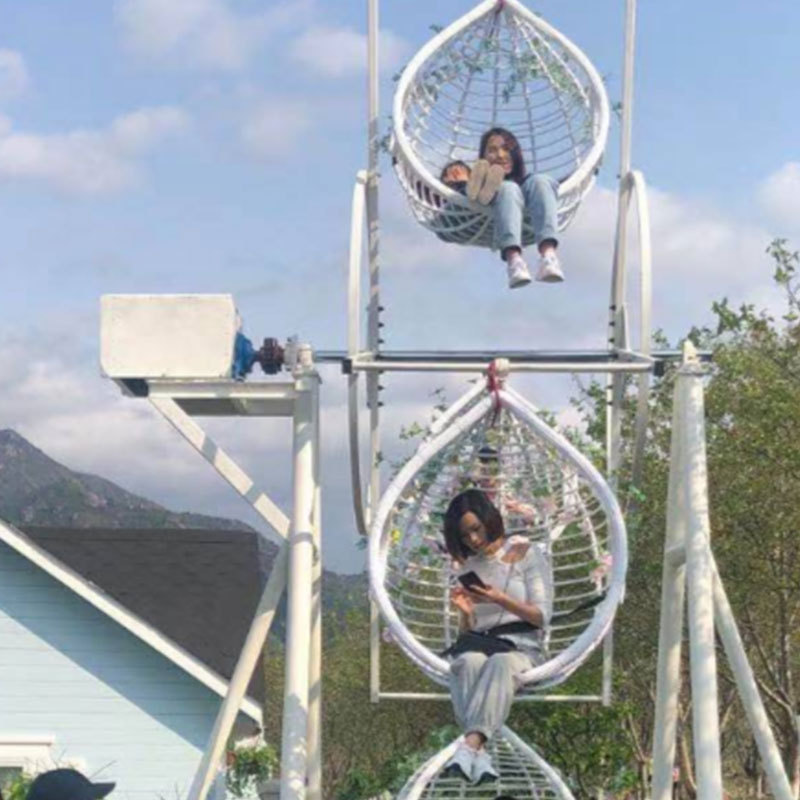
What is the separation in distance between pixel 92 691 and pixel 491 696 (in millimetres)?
6586

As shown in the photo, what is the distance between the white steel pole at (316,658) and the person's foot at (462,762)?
0.77m

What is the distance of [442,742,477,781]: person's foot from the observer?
603 cm

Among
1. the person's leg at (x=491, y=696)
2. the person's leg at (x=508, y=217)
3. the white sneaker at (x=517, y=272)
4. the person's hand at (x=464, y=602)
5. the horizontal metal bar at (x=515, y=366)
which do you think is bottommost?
the person's leg at (x=491, y=696)

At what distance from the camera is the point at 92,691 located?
40.2 feet

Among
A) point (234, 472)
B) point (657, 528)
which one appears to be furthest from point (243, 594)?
point (234, 472)

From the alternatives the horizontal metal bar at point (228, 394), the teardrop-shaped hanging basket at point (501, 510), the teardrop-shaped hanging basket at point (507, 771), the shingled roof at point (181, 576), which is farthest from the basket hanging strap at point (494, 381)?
the shingled roof at point (181, 576)

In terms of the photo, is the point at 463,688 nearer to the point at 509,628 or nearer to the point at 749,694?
the point at 509,628

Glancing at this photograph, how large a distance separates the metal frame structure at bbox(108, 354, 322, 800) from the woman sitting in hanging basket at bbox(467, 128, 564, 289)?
88cm

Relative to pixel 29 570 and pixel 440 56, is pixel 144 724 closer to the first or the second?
pixel 29 570

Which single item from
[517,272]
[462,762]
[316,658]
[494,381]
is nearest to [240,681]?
[316,658]

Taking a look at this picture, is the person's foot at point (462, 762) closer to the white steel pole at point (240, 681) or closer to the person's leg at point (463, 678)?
the person's leg at point (463, 678)

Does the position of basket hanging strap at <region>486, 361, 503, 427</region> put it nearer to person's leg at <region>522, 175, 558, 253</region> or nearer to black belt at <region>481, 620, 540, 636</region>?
person's leg at <region>522, 175, 558, 253</region>

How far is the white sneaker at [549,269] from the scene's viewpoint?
6828 mm

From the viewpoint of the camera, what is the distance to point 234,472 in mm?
7094
